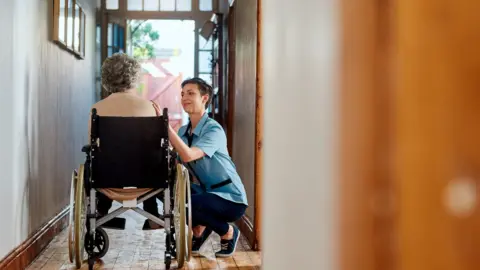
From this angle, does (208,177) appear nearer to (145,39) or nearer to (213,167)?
(213,167)

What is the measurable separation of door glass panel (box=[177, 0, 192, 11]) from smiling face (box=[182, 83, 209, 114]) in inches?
158

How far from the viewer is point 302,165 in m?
1.33

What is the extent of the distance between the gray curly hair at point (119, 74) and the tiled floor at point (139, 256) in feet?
3.00

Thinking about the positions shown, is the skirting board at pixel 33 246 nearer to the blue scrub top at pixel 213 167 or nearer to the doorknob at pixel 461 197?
the blue scrub top at pixel 213 167

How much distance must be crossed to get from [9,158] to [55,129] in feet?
4.36

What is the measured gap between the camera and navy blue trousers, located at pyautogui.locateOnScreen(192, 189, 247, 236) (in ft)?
12.4

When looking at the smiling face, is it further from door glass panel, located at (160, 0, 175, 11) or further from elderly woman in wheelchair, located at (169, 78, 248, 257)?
door glass panel, located at (160, 0, 175, 11)

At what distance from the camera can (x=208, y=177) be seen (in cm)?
388

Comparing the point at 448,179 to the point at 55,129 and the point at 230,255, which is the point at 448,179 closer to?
the point at 230,255

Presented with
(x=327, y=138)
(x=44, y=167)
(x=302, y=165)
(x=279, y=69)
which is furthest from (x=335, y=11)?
(x=44, y=167)

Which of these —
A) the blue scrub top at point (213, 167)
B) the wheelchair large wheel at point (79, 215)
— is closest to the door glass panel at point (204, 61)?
the blue scrub top at point (213, 167)

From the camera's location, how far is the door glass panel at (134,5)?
7.85 m

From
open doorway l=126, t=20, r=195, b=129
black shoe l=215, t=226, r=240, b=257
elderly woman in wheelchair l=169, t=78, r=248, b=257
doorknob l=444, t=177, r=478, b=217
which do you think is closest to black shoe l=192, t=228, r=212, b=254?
elderly woman in wheelchair l=169, t=78, r=248, b=257

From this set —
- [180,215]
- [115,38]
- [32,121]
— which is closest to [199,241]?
[180,215]
